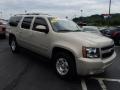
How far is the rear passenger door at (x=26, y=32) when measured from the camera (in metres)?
8.92

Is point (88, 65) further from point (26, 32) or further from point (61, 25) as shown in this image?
point (26, 32)

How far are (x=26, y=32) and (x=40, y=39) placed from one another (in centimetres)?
132

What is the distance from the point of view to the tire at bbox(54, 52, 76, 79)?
21.9 ft

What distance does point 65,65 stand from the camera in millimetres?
6977

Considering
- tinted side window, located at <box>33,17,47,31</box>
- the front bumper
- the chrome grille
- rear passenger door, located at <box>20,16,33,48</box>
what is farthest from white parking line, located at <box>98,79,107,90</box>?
rear passenger door, located at <box>20,16,33,48</box>

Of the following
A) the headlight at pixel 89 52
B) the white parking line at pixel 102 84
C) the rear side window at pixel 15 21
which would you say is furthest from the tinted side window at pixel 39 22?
the white parking line at pixel 102 84

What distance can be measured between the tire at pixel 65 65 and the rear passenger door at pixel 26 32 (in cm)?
198

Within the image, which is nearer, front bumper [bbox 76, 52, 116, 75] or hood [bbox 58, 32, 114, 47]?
front bumper [bbox 76, 52, 116, 75]

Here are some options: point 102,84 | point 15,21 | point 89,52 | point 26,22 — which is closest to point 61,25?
point 89,52

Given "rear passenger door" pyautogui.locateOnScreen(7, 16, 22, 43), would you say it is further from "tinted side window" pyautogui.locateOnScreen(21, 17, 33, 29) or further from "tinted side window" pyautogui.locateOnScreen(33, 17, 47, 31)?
"tinted side window" pyautogui.locateOnScreen(33, 17, 47, 31)

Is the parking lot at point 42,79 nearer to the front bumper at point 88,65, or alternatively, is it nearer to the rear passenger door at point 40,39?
the front bumper at point 88,65

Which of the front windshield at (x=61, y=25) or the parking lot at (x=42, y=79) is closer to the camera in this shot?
the parking lot at (x=42, y=79)

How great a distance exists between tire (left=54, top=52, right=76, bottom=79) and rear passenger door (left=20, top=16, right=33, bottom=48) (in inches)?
77.9

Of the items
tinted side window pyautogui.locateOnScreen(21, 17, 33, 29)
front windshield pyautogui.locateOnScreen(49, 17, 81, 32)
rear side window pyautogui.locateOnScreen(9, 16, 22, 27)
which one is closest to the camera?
front windshield pyautogui.locateOnScreen(49, 17, 81, 32)
